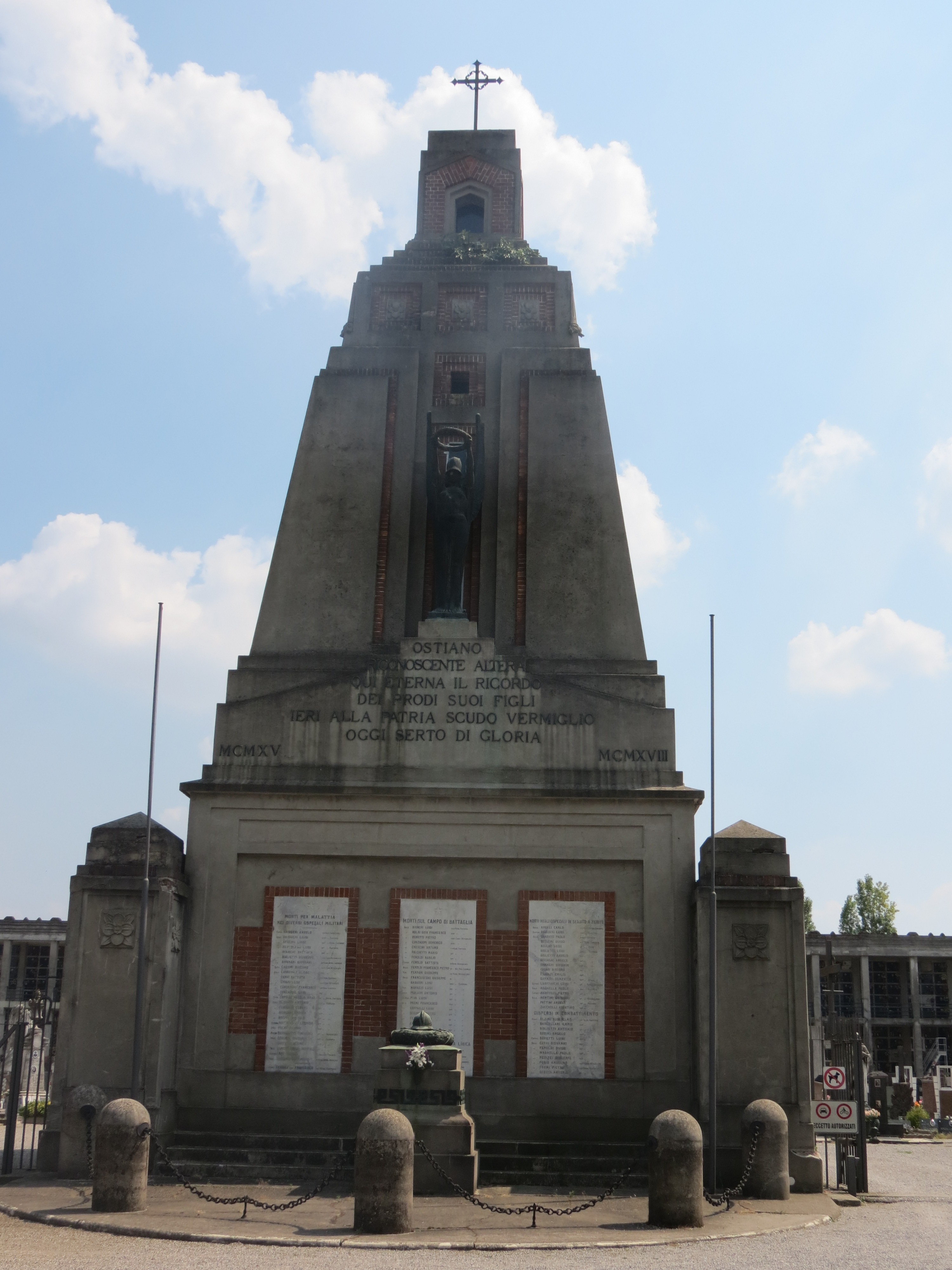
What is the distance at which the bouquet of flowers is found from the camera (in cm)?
1469

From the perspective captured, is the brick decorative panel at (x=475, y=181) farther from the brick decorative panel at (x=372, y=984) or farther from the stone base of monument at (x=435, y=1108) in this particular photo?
the stone base of monument at (x=435, y=1108)

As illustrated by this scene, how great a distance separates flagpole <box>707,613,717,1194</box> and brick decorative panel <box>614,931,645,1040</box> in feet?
3.75

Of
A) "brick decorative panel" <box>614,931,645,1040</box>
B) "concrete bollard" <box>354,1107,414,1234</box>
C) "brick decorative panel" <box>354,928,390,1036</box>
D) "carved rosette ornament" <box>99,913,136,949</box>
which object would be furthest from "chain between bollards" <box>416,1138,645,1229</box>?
"carved rosette ornament" <box>99,913,136,949</box>

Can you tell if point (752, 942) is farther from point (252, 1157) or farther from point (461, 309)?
point (461, 309)

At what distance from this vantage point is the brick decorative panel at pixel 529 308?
23.8m

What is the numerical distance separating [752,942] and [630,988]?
185cm

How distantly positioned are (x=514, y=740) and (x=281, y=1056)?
5.54 meters

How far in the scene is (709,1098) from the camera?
16281 millimetres

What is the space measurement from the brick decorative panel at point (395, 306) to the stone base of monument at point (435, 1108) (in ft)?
46.4

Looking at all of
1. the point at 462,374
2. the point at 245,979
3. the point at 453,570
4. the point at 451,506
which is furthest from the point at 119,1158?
the point at 462,374

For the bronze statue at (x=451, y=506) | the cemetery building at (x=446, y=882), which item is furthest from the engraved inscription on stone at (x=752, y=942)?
the bronze statue at (x=451, y=506)

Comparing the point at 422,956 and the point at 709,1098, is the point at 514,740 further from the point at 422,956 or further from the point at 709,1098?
the point at 709,1098

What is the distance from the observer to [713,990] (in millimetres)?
16344

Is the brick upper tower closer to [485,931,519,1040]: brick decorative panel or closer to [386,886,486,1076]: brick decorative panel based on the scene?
[386,886,486,1076]: brick decorative panel
